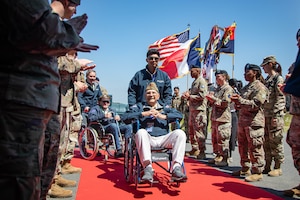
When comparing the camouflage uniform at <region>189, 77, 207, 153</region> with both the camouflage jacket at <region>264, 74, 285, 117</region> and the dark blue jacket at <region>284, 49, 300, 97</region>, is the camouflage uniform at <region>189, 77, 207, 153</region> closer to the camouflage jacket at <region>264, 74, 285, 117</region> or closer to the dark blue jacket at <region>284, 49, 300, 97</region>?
the camouflage jacket at <region>264, 74, 285, 117</region>

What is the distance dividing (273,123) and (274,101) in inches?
15.0

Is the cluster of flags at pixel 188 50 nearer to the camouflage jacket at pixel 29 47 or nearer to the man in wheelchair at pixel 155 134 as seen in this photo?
the man in wheelchair at pixel 155 134

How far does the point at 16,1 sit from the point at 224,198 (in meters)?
3.13

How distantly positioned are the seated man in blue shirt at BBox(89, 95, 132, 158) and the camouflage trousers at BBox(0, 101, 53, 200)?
4644 millimetres

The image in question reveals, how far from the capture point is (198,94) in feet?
21.4

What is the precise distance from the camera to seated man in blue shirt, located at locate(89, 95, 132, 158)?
606 centimetres

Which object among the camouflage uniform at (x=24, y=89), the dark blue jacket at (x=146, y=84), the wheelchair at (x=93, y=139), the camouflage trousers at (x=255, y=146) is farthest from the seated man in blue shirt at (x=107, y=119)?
the camouflage uniform at (x=24, y=89)

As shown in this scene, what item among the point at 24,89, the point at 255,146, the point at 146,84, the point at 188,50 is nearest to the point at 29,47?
the point at 24,89

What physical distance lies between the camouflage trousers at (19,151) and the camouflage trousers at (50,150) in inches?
18.5

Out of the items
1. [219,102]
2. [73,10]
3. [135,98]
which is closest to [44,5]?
[73,10]

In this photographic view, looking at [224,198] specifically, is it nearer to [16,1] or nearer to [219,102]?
[219,102]

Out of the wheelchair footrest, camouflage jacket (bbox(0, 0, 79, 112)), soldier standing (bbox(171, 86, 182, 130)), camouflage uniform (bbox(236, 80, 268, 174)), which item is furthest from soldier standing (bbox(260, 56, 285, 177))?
soldier standing (bbox(171, 86, 182, 130))

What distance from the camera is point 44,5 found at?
1354 millimetres

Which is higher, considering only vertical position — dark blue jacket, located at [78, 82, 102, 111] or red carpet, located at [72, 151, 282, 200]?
dark blue jacket, located at [78, 82, 102, 111]
